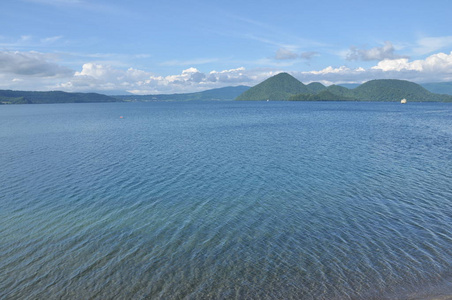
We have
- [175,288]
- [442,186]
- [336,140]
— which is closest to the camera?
[175,288]

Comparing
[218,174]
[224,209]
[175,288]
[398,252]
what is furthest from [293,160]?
[175,288]

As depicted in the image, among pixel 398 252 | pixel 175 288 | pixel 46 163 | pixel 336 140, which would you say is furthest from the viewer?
pixel 336 140

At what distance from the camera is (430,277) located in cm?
1655

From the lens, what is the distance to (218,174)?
39281 mm

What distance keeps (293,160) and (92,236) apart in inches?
1351

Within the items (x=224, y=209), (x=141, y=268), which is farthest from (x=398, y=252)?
(x=141, y=268)

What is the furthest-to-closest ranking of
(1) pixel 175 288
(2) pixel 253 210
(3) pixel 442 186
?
1. (3) pixel 442 186
2. (2) pixel 253 210
3. (1) pixel 175 288

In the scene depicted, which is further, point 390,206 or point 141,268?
point 390,206

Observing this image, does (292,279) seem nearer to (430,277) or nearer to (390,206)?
(430,277)

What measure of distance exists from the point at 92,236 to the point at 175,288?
1017 centimetres

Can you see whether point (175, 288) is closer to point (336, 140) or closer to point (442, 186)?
point (442, 186)

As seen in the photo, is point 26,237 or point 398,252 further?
point 26,237

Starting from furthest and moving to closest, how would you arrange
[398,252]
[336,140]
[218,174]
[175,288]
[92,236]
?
[336,140], [218,174], [92,236], [398,252], [175,288]

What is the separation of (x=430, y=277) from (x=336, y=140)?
183ft
